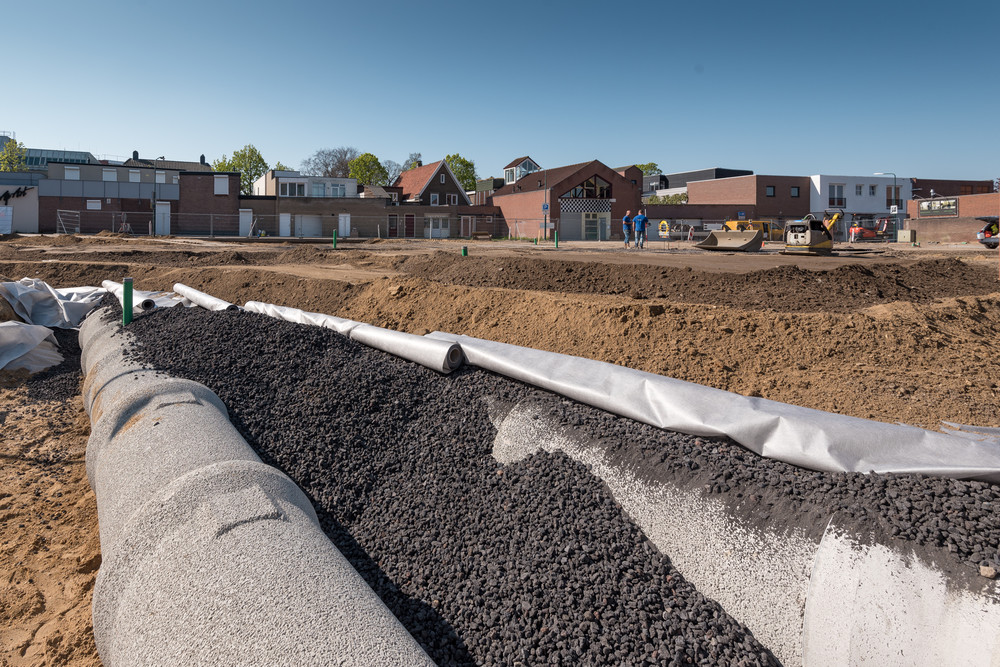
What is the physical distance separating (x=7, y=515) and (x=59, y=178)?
51.2 m

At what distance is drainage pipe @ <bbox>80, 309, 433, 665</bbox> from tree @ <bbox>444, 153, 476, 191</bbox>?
251 ft

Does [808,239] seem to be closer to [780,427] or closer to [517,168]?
[780,427]

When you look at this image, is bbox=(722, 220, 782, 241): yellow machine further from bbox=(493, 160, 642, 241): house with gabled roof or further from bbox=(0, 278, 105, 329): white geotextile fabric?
bbox=(0, 278, 105, 329): white geotextile fabric

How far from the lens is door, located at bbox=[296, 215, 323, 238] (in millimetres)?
49969

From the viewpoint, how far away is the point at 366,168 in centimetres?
7512

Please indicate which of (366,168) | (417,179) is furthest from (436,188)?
(366,168)

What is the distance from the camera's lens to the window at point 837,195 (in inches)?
2372

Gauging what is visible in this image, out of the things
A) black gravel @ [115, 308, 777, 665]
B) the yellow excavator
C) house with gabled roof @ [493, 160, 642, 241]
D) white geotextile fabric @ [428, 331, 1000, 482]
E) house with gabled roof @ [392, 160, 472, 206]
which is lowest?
black gravel @ [115, 308, 777, 665]

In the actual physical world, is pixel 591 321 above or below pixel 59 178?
below

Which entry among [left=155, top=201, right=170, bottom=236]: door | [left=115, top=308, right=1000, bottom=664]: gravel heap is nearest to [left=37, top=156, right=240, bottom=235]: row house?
[left=155, top=201, right=170, bottom=236]: door

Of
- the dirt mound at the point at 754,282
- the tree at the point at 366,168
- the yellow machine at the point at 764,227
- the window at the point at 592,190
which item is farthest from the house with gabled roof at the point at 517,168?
the dirt mound at the point at 754,282

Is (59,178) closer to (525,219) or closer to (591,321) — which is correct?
(525,219)

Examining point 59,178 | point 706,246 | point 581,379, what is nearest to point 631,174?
point 706,246

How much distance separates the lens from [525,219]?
5350cm
